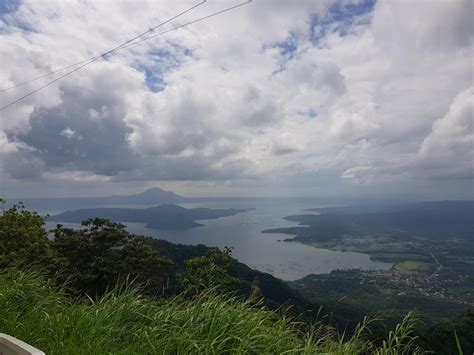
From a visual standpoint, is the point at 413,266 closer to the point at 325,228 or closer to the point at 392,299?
the point at 392,299

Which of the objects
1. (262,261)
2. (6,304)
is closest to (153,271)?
(6,304)

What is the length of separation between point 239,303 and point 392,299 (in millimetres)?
51797

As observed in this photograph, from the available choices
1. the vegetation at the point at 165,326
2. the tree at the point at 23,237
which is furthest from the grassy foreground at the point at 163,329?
the tree at the point at 23,237

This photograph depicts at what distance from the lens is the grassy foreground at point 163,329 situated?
300cm

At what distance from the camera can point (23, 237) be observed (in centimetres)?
1225

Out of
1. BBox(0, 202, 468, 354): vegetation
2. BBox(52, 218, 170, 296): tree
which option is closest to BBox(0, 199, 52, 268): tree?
BBox(52, 218, 170, 296): tree

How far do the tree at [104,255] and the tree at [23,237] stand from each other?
72 cm

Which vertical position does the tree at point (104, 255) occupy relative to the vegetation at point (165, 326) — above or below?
below

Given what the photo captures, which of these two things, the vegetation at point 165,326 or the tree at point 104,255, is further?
the tree at point 104,255

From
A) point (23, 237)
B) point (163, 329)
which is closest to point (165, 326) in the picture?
point (163, 329)

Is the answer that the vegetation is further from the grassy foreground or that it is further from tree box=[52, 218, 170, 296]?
tree box=[52, 218, 170, 296]

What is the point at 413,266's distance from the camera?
8512 cm

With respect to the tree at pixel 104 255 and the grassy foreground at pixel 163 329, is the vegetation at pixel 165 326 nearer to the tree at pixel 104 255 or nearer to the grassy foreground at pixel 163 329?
the grassy foreground at pixel 163 329

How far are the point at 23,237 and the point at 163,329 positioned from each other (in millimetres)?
11278
